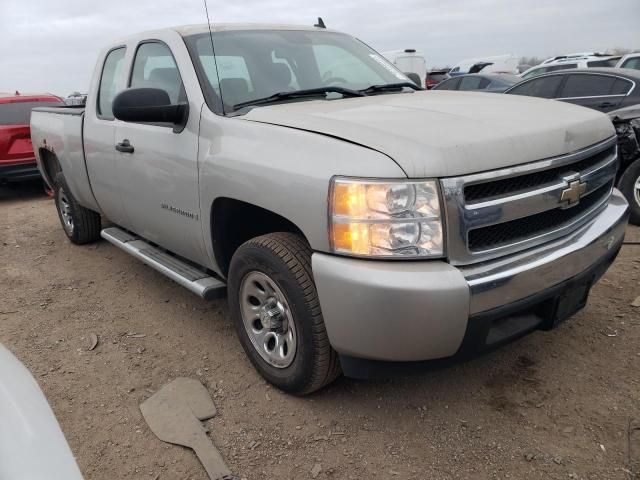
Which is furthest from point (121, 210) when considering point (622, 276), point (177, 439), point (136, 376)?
point (622, 276)

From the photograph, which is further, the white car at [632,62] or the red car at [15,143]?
the white car at [632,62]

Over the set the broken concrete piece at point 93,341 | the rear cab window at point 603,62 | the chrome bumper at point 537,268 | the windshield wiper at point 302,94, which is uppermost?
the rear cab window at point 603,62

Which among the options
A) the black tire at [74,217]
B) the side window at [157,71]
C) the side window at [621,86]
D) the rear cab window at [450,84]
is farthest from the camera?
the rear cab window at [450,84]

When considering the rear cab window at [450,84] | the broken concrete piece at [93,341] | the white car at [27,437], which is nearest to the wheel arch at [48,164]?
the broken concrete piece at [93,341]

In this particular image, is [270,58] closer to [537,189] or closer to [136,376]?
[537,189]

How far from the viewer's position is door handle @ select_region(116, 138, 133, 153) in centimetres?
347

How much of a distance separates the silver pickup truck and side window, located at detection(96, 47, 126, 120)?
427mm

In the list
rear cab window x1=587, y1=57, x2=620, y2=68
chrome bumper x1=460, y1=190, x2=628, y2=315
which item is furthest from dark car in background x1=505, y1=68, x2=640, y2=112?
rear cab window x1=587, y1=57, x2=620, y2=68

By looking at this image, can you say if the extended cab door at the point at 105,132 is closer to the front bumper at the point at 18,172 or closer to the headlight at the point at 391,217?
the headlight at the point at 391,217

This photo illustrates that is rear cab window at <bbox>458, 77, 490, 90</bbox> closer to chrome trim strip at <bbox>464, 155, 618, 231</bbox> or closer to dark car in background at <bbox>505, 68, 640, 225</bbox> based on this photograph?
dark car in background at <bbox>505, 68, 640, 225</bbox>

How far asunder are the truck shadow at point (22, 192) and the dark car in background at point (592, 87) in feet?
25.3

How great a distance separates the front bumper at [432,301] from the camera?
198 centimetres

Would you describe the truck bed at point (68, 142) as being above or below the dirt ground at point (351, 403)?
above

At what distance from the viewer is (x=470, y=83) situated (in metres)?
12.0
